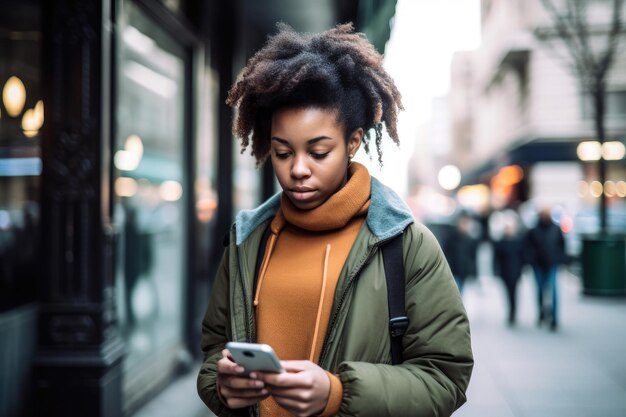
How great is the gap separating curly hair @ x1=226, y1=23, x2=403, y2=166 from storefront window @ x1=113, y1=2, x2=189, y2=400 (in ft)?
10.8

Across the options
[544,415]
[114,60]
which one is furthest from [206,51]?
[544,415]

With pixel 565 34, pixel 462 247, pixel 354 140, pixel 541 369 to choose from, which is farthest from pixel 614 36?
pixel 354 140

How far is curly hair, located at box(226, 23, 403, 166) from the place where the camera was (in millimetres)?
1855

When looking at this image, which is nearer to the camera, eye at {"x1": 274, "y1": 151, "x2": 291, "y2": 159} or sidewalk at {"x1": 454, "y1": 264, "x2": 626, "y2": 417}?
eye at {"x1": 274, "y1": 151, "x2": 291, "y2": 159}

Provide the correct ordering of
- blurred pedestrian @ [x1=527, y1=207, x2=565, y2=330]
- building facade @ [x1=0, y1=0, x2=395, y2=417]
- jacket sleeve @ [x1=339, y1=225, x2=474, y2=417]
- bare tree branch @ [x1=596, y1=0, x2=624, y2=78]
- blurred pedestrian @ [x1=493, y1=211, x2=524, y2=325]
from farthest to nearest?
bare tree branch @ [x1=596, y1=0, x2=624, y2=78] → blurred pedestrian @ [x1=493, y1=211, x2=524, y2=325] → blurred pedestrian @ [x1=527, y1=207, x2=565, y2=330] → building facade @ [x1=0, y1=0, x2=395, y2=417] → jacket sleeve @ [x1=339, y1=225, x2=474, y2=417]

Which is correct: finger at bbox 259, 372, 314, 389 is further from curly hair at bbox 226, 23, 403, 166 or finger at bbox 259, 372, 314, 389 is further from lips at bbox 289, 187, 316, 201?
curly hair at bbox 226, 23, 403, 166

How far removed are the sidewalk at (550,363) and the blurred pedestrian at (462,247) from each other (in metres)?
0.79

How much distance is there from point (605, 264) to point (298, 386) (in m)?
12.2

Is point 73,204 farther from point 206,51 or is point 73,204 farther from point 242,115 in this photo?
point 206,51

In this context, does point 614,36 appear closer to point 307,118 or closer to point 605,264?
point 605,264

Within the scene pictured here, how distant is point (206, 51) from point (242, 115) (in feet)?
18.8

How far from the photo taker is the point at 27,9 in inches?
187

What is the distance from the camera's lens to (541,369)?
275 inches

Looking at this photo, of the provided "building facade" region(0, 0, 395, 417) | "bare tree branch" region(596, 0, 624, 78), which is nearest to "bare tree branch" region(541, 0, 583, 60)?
"bare tree branch" region(596, 0, 624, 78)
